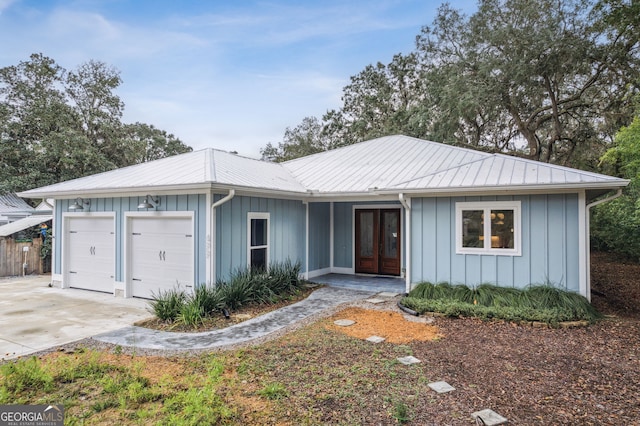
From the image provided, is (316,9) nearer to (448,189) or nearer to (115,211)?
(448,189)

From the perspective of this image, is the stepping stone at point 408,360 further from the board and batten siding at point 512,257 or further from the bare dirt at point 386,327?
the board and batten siding at point 512,257

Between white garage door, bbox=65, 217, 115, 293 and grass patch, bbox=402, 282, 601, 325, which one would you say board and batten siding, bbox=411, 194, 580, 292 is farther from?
white garage door, bbox=65, 217, 115, 293

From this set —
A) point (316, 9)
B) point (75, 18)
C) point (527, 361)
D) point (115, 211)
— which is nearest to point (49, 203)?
point (115, 211)

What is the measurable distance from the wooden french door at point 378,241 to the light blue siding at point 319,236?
0.90 m

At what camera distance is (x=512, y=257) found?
704cm

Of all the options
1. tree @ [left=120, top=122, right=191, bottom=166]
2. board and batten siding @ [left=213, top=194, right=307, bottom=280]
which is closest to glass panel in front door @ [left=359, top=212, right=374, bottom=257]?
board and batten siding @ [left=213, top=194, right=307, bottom=280]

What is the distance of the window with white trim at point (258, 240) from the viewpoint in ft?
26.8

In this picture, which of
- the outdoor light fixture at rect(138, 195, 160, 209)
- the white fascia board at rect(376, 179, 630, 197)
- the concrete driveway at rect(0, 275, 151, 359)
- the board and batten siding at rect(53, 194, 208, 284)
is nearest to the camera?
the concrete driveway at rect(0, 275, 151, 359)

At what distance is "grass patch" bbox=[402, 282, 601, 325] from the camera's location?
6.02 metres

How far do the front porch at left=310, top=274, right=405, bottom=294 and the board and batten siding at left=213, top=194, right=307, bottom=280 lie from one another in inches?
34.0

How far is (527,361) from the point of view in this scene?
438 cm

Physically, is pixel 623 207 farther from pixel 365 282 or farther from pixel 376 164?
pixel 365 282

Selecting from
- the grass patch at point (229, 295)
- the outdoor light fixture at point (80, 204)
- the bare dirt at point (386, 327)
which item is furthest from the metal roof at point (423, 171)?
the outdoor light fixture at point (80, 204)

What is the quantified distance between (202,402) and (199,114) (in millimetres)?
15825
